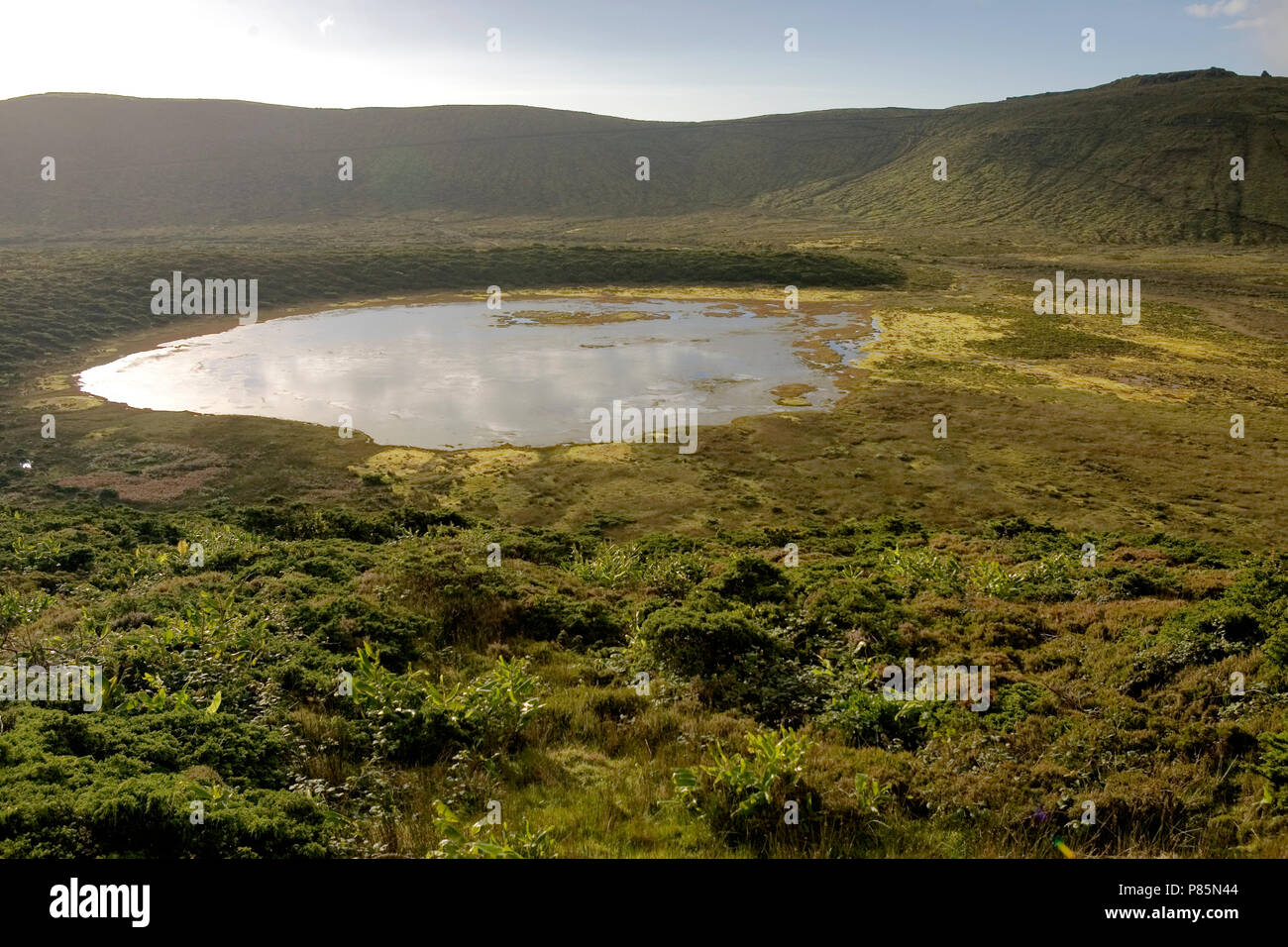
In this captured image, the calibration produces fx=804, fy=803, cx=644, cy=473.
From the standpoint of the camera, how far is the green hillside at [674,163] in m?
96.4

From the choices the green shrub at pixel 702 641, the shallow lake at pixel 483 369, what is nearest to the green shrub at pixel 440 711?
the green shrub at pixel 702 641

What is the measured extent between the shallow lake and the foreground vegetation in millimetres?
13279

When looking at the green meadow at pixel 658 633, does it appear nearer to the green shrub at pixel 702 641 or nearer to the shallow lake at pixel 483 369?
the green shrub at pixel 702 641

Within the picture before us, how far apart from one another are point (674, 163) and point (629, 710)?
143258 millimetres

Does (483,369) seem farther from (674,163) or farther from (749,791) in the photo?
(674,163)

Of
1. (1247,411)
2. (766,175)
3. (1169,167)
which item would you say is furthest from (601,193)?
(1247,411)

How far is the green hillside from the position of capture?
316 feet

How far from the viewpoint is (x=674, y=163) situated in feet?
459

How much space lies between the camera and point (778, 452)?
939 inches

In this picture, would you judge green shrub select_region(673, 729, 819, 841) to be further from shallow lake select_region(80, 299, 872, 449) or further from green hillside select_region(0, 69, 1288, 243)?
green hillside select_region(0, 69, 1288, 243)

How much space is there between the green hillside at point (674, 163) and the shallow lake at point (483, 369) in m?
66.5

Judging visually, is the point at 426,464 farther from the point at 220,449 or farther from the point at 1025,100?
the point at 1025,100

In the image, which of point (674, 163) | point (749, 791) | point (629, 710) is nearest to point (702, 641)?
point (629, 710)
